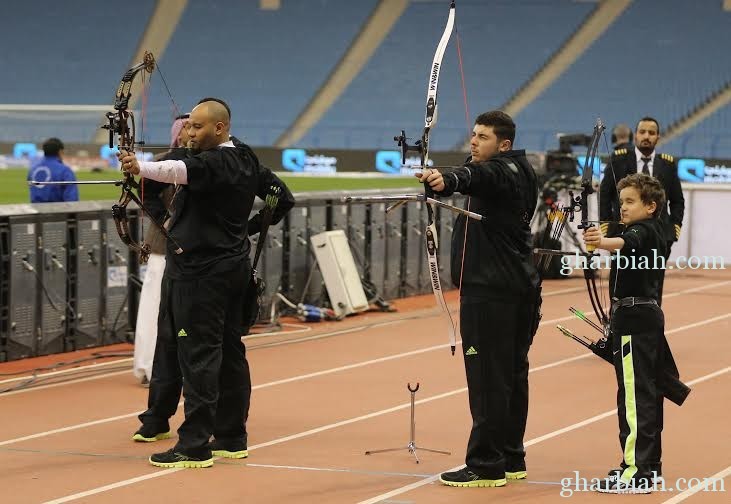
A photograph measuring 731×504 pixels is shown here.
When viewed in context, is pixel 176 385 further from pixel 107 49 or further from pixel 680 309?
pixel 107 49

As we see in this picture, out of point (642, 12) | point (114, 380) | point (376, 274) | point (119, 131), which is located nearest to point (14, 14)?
point (642, 12)

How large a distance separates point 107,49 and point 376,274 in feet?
104

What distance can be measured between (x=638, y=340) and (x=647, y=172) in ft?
13.6

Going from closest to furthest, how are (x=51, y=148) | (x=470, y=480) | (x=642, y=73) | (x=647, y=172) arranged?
1. (x=470, y=480)
2. (x=647, y=172)
3. (x=51, y=148)
4. (x=642, y=73)

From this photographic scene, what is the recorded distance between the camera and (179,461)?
272 inches

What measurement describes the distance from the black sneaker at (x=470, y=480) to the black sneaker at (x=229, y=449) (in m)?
1.27

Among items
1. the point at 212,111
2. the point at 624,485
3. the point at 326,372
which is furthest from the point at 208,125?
the point at 326,372

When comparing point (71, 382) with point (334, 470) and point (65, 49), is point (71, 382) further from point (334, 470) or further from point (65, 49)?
point (65, 49)

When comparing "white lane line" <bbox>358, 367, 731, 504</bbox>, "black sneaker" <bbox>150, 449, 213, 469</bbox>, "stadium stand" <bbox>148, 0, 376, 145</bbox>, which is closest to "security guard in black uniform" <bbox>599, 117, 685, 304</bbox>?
"white lane line" <bbox>358, 367, 731, 504</bbox>

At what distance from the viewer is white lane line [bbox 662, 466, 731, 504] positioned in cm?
629

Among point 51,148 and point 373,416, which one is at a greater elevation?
point 51,148

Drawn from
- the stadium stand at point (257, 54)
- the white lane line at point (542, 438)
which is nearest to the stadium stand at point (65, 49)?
the stadium stand at point (257, 54)

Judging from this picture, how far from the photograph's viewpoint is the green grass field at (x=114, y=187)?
27047 millimetres

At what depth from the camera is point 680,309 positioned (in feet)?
48.5
